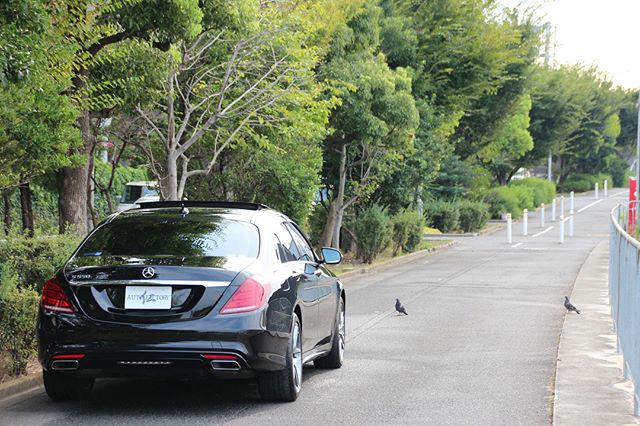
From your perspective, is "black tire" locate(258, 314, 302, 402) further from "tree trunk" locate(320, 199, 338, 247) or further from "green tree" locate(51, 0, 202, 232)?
"tree trunk" locate(320, 199, 338, 247)

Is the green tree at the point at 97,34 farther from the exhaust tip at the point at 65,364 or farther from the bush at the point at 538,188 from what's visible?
the bush at the point at 538,188

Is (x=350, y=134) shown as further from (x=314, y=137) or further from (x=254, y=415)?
(x=254, y=415)

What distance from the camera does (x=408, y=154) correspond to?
29516 millimetres

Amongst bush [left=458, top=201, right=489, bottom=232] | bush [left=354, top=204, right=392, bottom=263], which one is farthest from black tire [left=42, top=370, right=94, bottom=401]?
bush [left=458, top=201, right=489, bottom=232]

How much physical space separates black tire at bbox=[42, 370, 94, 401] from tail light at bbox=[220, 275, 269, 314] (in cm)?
147

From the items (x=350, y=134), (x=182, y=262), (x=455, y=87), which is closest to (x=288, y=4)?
(x=350, y=134)

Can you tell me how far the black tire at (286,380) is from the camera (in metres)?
8.78

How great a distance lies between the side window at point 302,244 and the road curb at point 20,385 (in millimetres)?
2506

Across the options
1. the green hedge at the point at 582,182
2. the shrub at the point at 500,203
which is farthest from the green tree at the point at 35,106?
the green hedge at the point at 582,182

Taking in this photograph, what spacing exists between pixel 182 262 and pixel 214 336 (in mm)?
626

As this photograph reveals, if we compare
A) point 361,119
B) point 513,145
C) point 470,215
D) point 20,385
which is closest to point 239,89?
point 361,119

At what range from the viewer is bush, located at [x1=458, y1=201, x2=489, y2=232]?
46.7 metres

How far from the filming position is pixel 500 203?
189ft

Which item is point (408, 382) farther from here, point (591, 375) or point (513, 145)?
point (513, 145)
